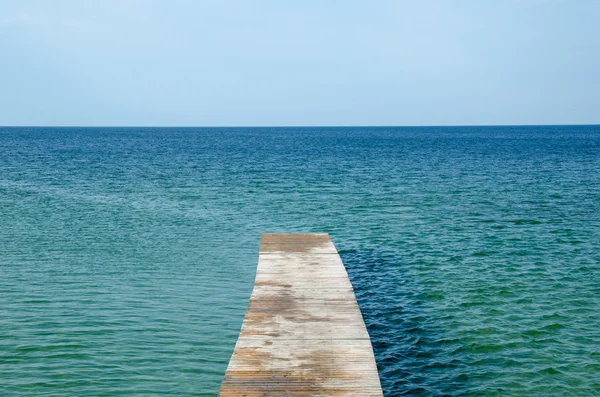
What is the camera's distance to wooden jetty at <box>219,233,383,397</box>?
1071 cm

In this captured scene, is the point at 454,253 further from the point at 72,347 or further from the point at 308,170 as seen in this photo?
the point at 308,170

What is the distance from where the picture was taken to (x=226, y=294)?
20.8 m

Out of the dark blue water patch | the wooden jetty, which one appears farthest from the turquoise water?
the wooden jetty

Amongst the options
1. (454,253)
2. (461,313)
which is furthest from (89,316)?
(454,253)

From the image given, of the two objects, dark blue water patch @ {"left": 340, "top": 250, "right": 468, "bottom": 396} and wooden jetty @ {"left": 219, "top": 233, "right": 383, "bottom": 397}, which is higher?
wooden jetty @ {"left": 219, "top": 233, "right": 383, "bottom": 397}

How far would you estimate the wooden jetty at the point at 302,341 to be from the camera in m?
10.7

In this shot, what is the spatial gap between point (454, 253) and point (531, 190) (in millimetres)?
26797

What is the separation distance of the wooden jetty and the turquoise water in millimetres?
1784

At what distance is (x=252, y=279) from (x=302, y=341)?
33.0 feet

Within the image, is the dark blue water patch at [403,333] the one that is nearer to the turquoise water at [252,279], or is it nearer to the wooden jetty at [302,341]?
the turquoise water at [252,279]

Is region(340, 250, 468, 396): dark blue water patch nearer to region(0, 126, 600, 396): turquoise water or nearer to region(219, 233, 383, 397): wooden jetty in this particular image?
region(0, 126, 600, 396): turquoise water

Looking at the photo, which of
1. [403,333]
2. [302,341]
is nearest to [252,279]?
[403,333]

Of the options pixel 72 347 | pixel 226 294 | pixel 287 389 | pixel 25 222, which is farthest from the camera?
pixel 25 222

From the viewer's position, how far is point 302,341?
42.5 feet
